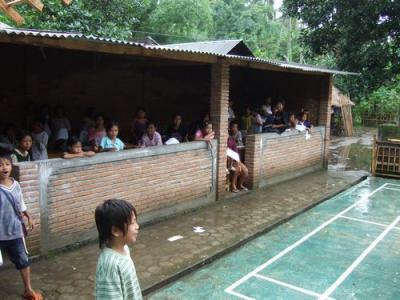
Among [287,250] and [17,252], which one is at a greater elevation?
[17,252]

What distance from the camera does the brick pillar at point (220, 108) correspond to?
28.3ft

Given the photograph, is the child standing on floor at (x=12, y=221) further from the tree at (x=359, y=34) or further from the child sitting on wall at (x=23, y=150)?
the tree at (x=359, y=34)

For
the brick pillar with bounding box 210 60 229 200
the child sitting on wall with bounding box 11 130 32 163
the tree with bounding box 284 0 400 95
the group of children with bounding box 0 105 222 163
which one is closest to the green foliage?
the tree with bounding box 284 0 400 95

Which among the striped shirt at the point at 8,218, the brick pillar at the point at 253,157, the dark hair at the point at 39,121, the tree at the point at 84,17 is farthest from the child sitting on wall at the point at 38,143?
the tree at the point at 84,17

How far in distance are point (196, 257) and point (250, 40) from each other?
86.8 feet

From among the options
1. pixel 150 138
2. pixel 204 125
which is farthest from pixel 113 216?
pixel 204 125

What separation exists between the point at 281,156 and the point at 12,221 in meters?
7.75

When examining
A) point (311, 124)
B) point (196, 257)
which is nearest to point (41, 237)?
point (196, 257)

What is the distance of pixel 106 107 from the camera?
1039 centimetres

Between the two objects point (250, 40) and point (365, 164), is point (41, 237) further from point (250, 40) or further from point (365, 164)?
point (250, 40)

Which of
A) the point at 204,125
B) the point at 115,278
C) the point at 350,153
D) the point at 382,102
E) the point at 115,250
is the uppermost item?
the point at 382,102

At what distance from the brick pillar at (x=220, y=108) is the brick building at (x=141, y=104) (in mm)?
20

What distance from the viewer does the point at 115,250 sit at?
2.50m

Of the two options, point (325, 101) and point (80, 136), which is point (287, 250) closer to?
point (80, 136)
